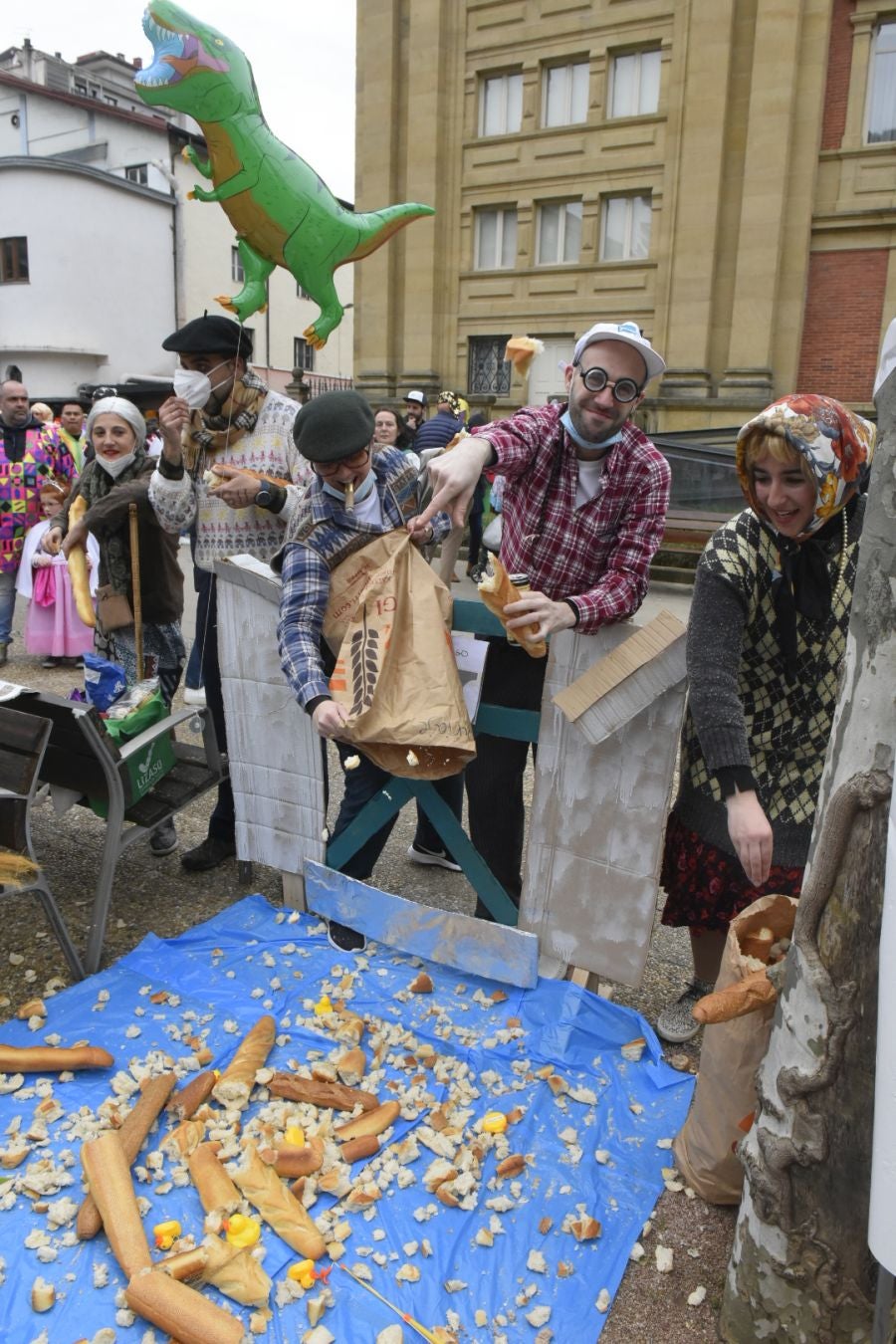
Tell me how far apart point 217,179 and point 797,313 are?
1738cm

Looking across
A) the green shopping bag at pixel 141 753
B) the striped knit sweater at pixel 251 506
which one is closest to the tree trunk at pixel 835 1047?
the green shopping bag at pixel 141 753

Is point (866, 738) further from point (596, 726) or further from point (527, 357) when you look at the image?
point (527, 357)

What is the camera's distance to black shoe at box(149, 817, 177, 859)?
384 centimetres

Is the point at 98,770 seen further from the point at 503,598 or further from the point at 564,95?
the point at 564,95

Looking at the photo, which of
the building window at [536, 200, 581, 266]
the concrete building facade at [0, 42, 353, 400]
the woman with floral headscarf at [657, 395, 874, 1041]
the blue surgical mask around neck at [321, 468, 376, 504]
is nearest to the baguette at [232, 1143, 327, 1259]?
the woman with floral headscarf at [657, 395, 874, 1041]

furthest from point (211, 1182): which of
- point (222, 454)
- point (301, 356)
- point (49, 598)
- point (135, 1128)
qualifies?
point (301, 356)

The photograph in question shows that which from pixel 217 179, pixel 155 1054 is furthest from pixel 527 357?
pixel 155 1054

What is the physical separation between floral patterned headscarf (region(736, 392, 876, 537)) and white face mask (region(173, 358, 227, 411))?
2.02 metres

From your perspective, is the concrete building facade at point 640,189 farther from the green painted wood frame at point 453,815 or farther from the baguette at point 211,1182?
the baguette at point 211,1182


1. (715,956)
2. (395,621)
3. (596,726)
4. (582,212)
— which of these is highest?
(582,212)

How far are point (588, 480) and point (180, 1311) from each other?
2131 mm

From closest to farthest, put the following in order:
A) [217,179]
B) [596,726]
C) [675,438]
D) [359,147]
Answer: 1. [596,726]
2. [217,179]
3. [675,438]
4. [359,147]

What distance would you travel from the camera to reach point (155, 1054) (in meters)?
2.48

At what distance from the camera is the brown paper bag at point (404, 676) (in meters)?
2.45
